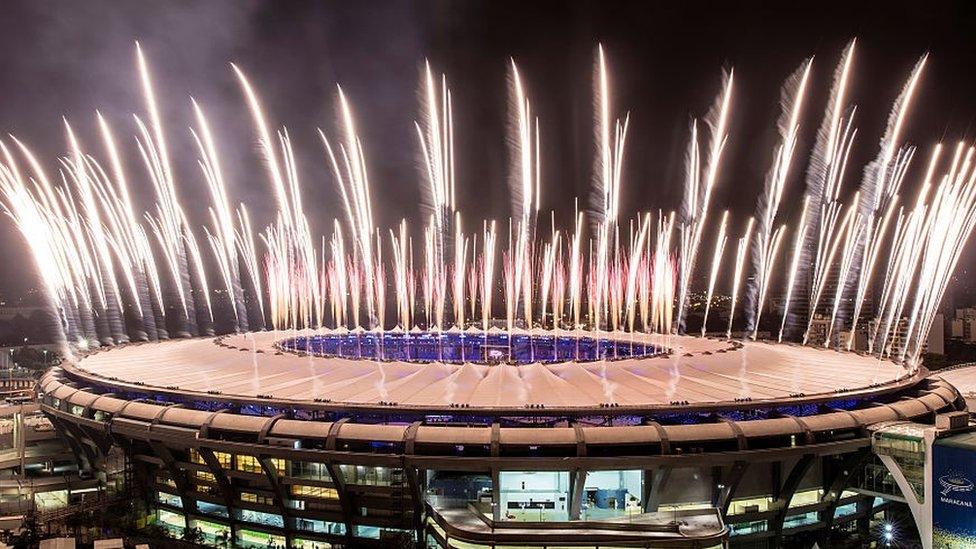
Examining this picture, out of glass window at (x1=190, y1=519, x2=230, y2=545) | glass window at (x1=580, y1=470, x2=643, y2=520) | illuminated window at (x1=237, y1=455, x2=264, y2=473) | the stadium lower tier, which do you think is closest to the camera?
glass window at (x1=580, y1=470, x2=643, y2=520)

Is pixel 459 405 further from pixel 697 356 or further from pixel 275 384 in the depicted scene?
pixel 697 356

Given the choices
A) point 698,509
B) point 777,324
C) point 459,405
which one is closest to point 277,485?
point 459,405

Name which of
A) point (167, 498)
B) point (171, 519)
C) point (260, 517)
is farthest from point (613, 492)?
point (167, 498)

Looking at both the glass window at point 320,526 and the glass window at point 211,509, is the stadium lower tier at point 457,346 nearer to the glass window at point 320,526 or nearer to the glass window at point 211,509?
the glass window at point 211,509

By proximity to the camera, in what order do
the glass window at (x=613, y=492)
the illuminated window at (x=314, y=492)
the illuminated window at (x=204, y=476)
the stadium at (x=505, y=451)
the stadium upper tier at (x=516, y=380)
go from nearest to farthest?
1. the stadium at (x=505, y=451)
2. the glass window at (x=613, y=492)
3. the illuminated window at (x=314, y=492)
4. the stadium upper tier at (x=516, y=380)
5. the illuminated window at (x=204, y=476)

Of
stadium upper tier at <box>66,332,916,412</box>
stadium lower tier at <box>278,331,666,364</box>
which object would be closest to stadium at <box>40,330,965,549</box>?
stadium upper tier at <box>66,332,916,412</box>

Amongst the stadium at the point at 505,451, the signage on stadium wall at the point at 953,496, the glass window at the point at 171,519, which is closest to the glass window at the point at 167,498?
the stadium at the point at 505,451

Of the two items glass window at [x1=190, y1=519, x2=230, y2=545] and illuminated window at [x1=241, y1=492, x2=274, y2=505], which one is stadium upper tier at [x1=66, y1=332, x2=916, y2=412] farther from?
glass window at [x1=190, y1=519, x2=230, y2=545]
